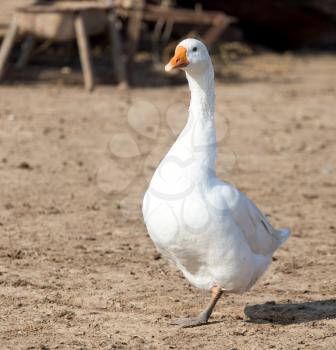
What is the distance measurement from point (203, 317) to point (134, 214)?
2.17 metres

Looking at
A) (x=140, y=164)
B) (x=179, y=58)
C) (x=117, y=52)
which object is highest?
(x=179, y=58)

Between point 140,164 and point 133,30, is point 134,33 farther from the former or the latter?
point 140,164

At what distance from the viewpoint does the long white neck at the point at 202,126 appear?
4.41 meters

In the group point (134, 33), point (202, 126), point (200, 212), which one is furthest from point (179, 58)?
point (134, 33)

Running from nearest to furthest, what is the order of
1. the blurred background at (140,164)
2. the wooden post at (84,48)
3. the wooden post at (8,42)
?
the blurred background at (140,164) → the wooden post at (8,42) → the wooden post at (84,48)

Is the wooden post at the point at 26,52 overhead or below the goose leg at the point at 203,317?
below

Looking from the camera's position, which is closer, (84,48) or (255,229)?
(255,229)

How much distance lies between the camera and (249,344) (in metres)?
4.40

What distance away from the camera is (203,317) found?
4.64 meters

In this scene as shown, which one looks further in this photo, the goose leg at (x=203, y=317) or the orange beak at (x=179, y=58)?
the goose leg at (x=203, y=317)

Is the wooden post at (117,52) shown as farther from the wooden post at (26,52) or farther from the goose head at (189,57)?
the goose head at (189,57)

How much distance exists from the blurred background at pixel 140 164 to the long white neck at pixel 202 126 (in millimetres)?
894

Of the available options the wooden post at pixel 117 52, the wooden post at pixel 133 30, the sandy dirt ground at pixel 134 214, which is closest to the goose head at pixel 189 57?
the sandy dirt ground at pixel 134 214

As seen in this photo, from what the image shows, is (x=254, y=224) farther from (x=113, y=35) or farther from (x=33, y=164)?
(x=113, y=35)
